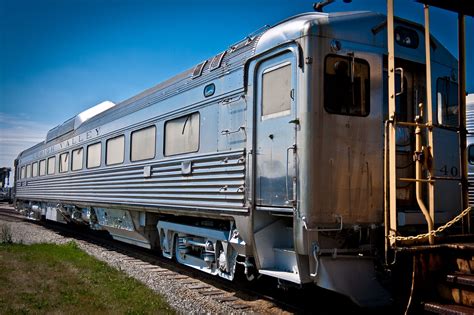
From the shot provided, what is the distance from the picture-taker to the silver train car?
5520 mm

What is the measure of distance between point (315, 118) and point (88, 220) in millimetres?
10167

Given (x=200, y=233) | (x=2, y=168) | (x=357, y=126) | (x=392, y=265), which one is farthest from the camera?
(x=2, y=168)

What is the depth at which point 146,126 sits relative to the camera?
9828mm

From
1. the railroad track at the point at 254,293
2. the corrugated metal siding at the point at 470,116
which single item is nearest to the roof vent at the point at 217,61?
the railroad track at the point at 254,293

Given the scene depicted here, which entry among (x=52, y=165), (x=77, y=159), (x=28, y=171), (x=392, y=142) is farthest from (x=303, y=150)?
(x=28, y=171)

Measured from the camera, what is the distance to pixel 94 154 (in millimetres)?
12977

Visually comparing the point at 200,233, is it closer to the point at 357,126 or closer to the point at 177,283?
the point at 177,283

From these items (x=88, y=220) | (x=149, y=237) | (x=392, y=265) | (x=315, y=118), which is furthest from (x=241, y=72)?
(x=88, y=220)

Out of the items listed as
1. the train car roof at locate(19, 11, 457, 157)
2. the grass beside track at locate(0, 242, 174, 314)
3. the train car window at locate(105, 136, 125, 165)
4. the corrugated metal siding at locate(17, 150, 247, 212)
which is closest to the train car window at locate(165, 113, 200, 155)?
the corrugated metal siding at locate(17, 150, 247, 212)

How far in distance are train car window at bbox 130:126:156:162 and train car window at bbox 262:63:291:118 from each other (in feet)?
11.9

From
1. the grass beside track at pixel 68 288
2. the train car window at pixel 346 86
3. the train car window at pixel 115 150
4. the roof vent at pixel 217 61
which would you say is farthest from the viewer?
the train car window at pixel 115 150

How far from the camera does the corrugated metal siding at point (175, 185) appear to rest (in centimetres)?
672

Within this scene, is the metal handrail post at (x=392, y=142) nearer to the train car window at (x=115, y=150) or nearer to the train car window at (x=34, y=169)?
the train car window at (x=115, y=150)

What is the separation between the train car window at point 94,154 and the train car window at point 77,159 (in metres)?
0.66
